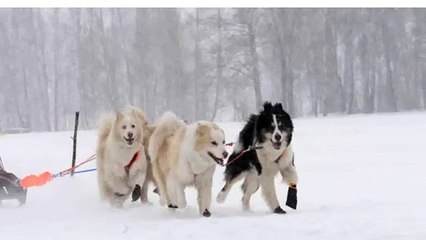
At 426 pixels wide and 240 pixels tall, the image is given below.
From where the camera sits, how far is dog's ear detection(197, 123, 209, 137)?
633 centimetres

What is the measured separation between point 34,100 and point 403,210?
82.1 ft

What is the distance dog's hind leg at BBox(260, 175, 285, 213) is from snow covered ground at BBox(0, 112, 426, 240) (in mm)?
150

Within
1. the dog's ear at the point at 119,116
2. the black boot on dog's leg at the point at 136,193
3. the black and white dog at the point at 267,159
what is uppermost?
the dog's ear at the point at 119,116

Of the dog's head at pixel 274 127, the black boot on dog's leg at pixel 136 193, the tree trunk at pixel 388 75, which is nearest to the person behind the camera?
the dog's head at pixel 274 127

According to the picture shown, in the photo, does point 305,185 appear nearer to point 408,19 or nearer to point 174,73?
point 408,19

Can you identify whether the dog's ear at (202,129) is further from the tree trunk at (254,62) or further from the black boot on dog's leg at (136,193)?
the tree trunk at (254,62)

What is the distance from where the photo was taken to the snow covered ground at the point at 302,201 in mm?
4812

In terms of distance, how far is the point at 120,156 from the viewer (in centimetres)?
739

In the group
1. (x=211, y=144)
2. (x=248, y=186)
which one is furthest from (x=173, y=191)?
(x=248, y=186)

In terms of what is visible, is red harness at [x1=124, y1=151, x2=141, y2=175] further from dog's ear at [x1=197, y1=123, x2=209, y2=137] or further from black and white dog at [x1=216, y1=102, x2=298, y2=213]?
dog's ear at [x1=197, y1=123, x2=209, y2=137]

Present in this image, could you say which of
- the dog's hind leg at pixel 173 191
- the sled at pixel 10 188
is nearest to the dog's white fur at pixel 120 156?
the dog's hind leg at pixel 173 191

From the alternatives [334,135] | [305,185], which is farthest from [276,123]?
[334,135]

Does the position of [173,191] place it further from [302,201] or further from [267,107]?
[302,201]

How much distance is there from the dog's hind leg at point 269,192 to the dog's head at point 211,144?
798 millimetres
